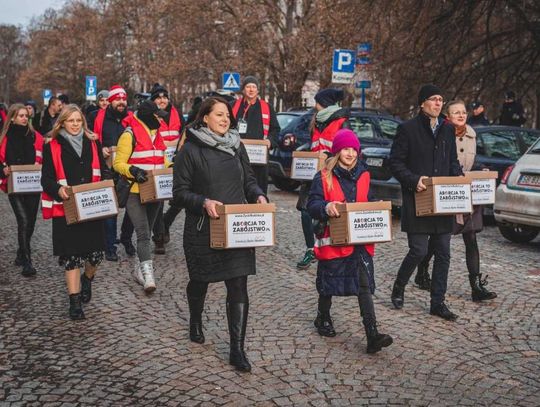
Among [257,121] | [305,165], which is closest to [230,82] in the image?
[257,121]

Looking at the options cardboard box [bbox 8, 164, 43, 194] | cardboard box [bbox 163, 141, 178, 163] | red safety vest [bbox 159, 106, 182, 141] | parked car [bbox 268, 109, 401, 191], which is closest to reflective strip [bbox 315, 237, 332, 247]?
cardboard box [bbox 163, 141, 178, 163]

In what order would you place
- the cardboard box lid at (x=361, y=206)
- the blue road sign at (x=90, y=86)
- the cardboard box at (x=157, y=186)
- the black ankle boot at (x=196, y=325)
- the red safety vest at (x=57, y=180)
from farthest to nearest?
the blue road sign at (x=90, y=86), the cardboard box at (x=157, y=186), the red safety vest at (x=57, y=180), the black ankle boot at (x=196, y=325), the cardboard box lid at (x=361, y=206)

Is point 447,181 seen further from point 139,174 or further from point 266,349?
point 139,174

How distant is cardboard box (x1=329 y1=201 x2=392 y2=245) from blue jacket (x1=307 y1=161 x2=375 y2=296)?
5.4 inches

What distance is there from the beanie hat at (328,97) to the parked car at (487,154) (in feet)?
12.9

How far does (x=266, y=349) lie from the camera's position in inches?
237

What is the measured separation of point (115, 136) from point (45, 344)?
13.3ft

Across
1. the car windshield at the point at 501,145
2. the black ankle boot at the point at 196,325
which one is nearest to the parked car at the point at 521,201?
the car windshield at the point at 501,145

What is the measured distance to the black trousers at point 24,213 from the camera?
8.80 metres

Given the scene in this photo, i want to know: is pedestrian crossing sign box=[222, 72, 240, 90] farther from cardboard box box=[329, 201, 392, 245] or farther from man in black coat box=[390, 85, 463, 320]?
cardboard box box=[329, 201, 392, 245]

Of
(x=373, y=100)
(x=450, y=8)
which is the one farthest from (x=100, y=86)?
(x=450, y=8)

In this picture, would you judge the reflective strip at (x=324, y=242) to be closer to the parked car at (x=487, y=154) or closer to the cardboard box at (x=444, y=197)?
the cardboard box at (x=444, y=197)

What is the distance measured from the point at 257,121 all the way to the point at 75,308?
160 inches

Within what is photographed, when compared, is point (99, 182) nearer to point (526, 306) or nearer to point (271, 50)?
point (526, 306)
